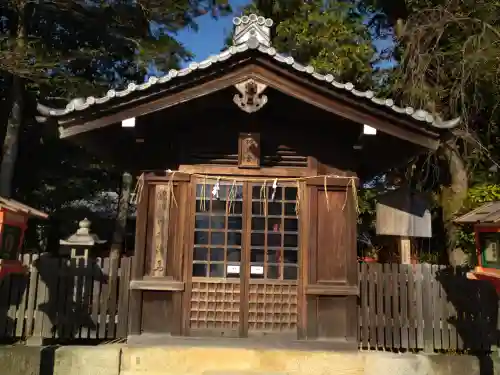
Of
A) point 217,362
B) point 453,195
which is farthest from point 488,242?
point 453,195

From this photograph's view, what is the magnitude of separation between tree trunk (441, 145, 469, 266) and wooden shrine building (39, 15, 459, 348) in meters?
7.02

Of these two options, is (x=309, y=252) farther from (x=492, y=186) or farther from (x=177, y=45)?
(x=177, y=45)

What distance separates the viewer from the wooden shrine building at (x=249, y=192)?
7.14 meters

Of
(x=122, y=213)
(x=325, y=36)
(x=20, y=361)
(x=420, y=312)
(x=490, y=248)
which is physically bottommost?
(x=20, y=361)

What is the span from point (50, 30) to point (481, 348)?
16649 mm

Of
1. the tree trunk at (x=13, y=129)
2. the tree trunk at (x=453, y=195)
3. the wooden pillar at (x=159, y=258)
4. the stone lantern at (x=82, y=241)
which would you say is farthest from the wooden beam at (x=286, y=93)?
the tree trunk at (x=13, y=129)

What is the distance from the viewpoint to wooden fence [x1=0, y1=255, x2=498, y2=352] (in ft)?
26.7

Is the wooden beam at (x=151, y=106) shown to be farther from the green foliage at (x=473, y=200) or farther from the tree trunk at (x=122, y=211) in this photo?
→ the tree trunk at (x=122, y=211)

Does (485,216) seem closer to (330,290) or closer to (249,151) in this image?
(330,290)

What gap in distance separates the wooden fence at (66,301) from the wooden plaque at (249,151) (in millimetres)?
2771

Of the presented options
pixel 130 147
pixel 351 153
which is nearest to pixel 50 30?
pixel 130 147

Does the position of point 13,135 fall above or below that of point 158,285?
above

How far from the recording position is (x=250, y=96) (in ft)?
23.1

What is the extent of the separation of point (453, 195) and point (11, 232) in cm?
1282
